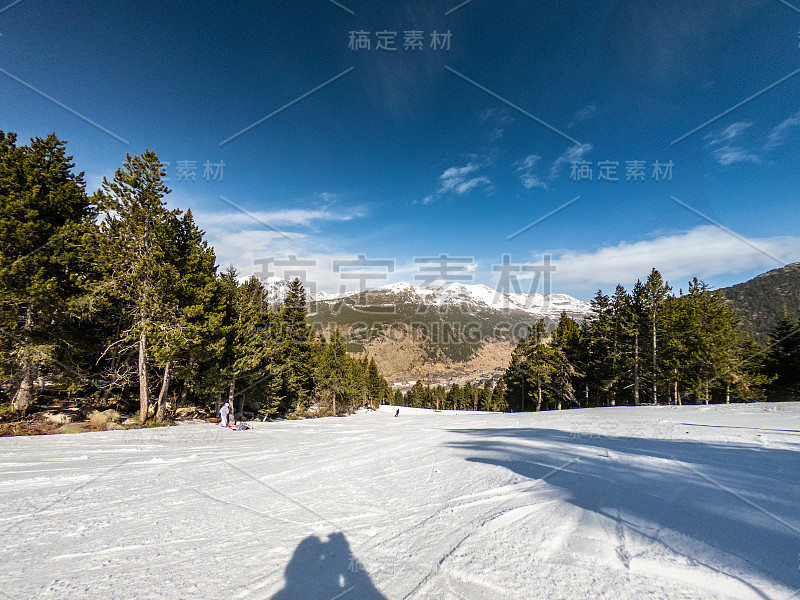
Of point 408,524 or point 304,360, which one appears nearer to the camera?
point 408,524

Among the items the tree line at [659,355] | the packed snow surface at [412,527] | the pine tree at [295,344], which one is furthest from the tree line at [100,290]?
the tree line at [659,355]

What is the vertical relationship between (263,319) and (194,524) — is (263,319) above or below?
above

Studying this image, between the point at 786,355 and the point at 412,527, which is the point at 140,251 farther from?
the point at 786,355

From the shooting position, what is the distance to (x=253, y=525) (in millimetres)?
3883

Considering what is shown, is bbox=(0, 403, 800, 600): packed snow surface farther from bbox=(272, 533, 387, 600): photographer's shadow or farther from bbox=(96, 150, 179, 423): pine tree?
bbox=(96, 150, 179, 423): pine tree

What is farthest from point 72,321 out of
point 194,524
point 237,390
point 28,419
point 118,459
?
point 194,524

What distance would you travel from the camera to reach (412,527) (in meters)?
3.79

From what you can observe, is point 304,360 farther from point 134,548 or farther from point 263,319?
point 134,548

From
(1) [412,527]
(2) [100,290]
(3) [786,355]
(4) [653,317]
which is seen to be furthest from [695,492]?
(3) [786,355]

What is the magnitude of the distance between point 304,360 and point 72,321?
17.8 metres

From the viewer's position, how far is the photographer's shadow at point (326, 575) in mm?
2572

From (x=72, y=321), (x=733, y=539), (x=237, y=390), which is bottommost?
(x=237, y=390)

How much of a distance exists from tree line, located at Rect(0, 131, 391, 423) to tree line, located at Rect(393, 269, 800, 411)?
33.4 m

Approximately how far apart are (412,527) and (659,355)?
36.8 meters
